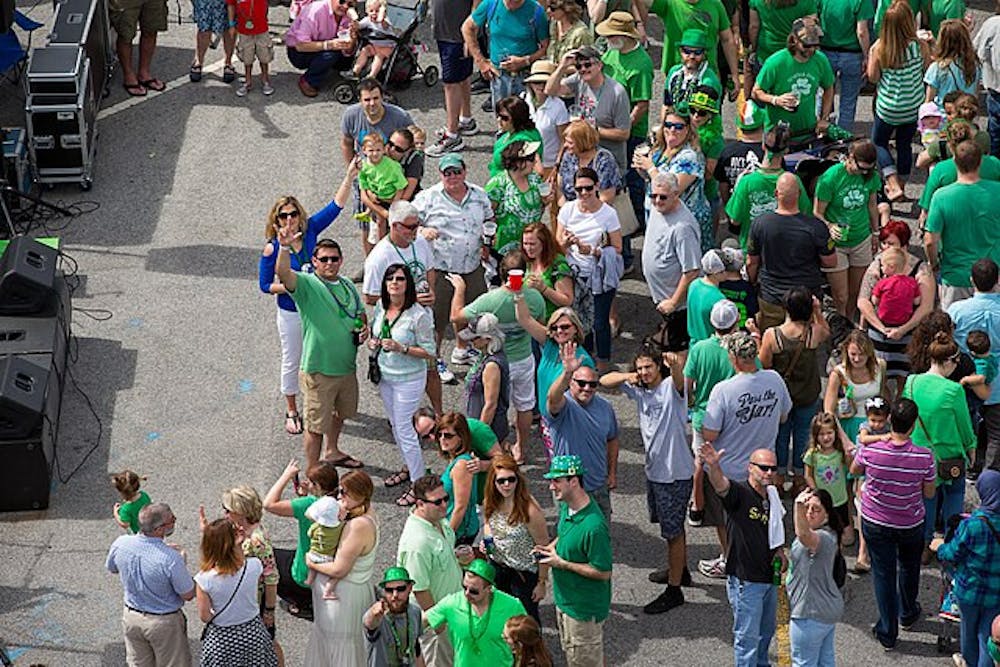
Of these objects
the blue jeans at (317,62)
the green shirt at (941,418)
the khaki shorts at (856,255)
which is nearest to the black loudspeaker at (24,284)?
the blue jeans at (317,62)

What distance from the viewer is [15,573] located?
41.0 feet

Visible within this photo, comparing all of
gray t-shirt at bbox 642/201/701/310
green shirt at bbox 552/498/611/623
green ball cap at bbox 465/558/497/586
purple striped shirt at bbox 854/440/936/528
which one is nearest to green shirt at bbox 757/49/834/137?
gray t-shirt at bbox 642/201/701/310

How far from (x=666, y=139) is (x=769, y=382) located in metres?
2.79

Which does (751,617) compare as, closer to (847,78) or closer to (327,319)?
(327,319)

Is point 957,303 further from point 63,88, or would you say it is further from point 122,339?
point 63,88

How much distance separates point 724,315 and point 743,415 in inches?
25.0

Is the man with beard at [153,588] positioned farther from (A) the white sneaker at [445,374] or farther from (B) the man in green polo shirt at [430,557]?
(A) the white sneaker at [445,374]

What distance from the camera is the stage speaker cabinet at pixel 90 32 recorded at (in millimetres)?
17406

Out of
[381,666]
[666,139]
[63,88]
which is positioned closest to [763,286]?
[666,139]

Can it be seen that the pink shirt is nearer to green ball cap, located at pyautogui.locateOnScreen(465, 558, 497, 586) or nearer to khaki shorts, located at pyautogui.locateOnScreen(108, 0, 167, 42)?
khaki shorts, located at pyautogui.locateOnScreen(108, 0, 167, 42)

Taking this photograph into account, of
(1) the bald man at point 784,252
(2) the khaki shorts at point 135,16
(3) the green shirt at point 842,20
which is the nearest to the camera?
(1) the bald man at point 784,252

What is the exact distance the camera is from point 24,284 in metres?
14.1

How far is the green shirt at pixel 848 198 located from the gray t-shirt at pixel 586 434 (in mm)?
A: 3135

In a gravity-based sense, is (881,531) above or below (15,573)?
above
